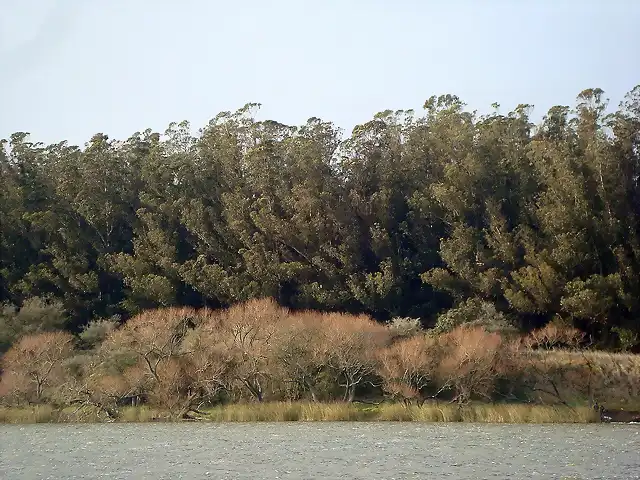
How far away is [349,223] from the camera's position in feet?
231

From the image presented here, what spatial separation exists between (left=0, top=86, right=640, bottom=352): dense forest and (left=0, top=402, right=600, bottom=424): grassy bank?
13.3 m

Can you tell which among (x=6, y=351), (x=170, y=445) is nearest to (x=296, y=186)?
(x=6, y=351)

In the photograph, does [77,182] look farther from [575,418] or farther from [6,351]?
[575,418]

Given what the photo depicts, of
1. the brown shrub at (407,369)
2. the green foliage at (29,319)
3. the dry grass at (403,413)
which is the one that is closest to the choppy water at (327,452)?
the dry grass at (403,413)

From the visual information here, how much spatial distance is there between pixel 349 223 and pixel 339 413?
24.7 metres

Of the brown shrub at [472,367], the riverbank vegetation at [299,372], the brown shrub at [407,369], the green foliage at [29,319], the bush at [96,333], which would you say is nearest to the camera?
the brown shrub at [407,369]

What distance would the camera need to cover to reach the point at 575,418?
45875 millimetres

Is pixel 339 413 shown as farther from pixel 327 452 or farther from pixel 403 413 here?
pixel 327 452

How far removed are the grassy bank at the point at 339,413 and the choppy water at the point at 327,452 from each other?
2446 mm

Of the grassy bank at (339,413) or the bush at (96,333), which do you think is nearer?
the grassy bank at (339,413)

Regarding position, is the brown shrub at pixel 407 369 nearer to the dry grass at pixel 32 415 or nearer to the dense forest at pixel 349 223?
the dense forest at pixel 349 223

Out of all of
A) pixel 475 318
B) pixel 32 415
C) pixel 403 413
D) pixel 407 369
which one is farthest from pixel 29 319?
pixel 475 318

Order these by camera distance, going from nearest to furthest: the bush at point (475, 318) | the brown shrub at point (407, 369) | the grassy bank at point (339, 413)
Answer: the grassy bank at point (339, 413) < the brown shrub at point (407, 369) < the bush at point (475, 318)

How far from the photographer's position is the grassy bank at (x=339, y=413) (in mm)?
45625
